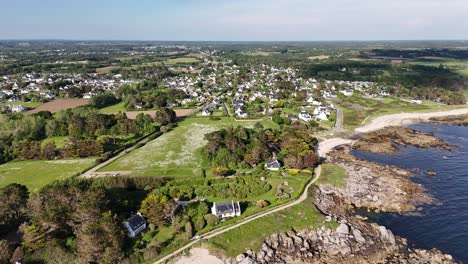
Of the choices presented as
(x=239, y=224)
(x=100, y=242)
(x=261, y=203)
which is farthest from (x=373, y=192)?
(x=100, y=242)

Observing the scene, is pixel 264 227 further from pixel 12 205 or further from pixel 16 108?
pixel 16 108

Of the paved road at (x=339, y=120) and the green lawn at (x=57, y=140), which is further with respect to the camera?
the paved road at (x=339, y=120)

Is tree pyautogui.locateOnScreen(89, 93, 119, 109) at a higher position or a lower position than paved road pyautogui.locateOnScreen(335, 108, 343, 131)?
higher

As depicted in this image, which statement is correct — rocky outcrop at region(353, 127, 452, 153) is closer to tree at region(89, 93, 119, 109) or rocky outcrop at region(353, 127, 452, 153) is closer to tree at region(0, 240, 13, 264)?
tree at region(0, 240, 13, 264)

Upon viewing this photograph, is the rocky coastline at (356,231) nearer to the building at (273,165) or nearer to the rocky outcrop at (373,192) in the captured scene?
the rocky outcrop at (373,192)

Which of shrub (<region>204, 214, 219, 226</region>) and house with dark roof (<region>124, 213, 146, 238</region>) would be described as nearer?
house with dark roof (<region>124, 213, 146, 238</region>)

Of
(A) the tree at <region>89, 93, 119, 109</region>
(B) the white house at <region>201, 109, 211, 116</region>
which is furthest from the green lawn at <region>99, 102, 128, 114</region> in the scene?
(B) the white house at <region>201, 109, 211, 116</region>

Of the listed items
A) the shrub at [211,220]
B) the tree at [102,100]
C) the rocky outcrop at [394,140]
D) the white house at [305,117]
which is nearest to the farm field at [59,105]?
the tree at [102,100]

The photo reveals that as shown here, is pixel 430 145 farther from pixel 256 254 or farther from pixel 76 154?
pixel 76 154
